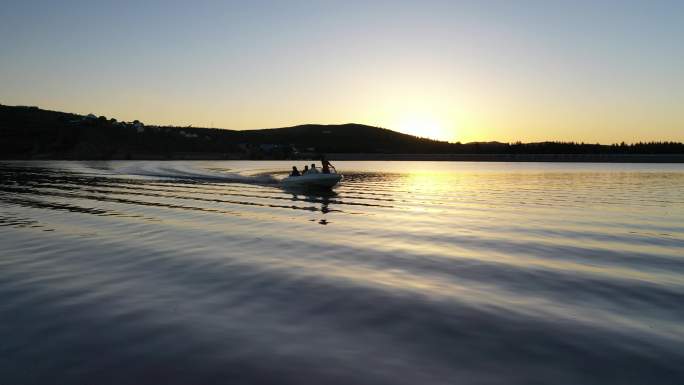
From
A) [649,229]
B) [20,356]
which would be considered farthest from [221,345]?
[649,229]

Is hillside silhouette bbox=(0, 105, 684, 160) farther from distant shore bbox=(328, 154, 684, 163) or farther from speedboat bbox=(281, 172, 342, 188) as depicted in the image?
speedboat bbox=(281, 172, 342, 188)

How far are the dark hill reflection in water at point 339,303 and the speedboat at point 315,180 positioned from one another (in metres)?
20.1

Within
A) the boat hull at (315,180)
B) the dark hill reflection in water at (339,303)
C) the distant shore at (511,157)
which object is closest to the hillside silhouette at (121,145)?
the distant shore at (511,157)

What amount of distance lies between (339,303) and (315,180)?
106 ft

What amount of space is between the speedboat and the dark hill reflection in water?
20.1m

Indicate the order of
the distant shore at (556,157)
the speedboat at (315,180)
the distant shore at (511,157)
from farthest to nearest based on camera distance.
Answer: the distant shore at (556,157) < the distant shore at (511,157) < the speedboat at (315,180)

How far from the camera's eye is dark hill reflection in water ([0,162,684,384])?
22.2 ft

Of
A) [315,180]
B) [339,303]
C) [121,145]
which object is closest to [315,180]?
[315,180]

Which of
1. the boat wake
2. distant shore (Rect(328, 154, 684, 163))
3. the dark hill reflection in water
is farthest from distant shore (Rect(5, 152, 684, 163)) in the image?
the dark hill reflection in water

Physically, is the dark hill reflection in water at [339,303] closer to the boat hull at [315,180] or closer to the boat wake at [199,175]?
the boat hull at [315,180]

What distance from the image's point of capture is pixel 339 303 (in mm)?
9859

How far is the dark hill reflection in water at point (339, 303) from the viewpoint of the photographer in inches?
267

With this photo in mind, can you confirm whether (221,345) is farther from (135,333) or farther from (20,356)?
(20,356)

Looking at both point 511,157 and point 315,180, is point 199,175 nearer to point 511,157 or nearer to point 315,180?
point 315,180
